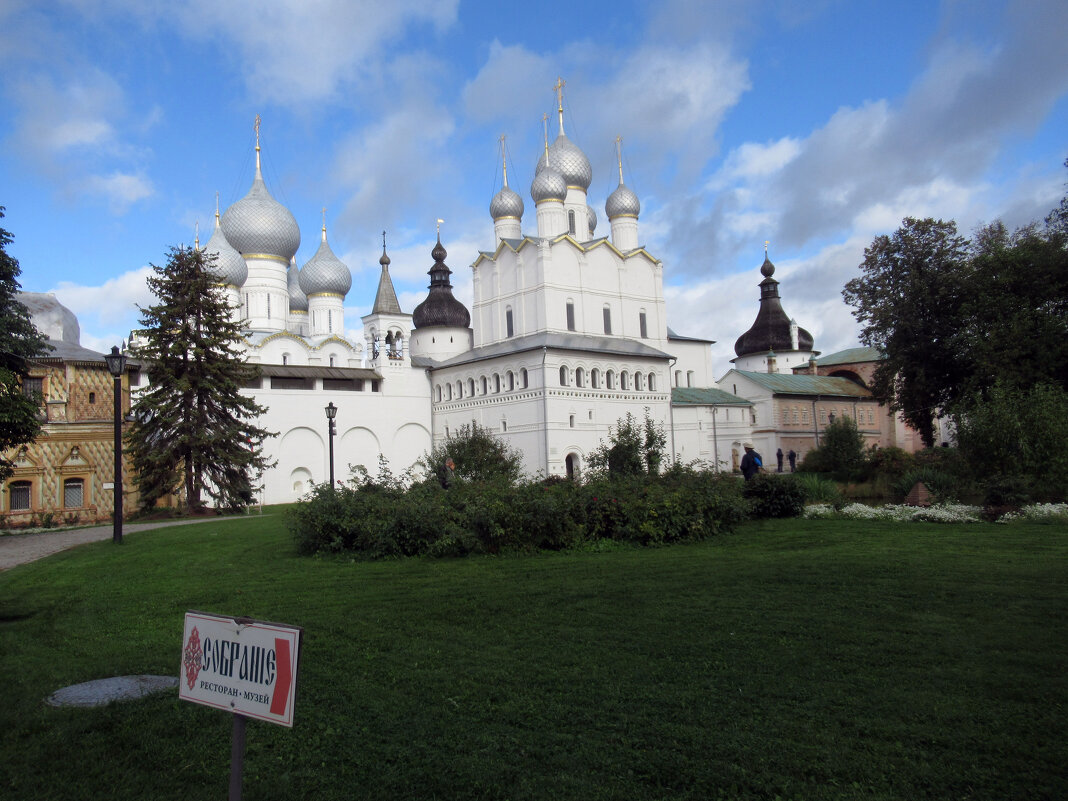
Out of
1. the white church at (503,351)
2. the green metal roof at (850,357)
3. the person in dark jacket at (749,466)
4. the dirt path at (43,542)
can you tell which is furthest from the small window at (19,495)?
the green metal roof at (850,357)

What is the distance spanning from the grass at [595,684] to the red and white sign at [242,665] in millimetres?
1181

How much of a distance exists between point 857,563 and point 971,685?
13.3 feet

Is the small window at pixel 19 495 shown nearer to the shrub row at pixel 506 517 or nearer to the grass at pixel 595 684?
the shrub row at pixel 506 517

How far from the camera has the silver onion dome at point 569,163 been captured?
139ft

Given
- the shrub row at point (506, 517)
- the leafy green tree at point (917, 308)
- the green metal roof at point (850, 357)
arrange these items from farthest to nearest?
1. the green metal roof at point (850, 357)
2. the leafy green tree at point (917, 308)
3. the shrub row at point (506, 517)

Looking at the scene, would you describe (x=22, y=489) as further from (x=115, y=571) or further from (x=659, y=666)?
(x=659, y=666)

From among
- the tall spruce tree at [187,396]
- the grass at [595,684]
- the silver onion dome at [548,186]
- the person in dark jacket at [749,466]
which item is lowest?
the grass at [595,684]

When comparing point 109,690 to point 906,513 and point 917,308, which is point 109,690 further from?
point 917,308

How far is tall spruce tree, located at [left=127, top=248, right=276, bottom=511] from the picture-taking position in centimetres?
2342

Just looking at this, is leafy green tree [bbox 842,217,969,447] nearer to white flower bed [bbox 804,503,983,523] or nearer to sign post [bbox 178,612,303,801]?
white flower bed [bbox 804,503,983,523]

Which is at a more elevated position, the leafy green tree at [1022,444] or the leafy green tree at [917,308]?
the leafy green tree at [917,308]

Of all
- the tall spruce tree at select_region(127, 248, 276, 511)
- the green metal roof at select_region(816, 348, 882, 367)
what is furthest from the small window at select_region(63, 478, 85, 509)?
the green metal roof at select_region(816, 348, 882, 367)

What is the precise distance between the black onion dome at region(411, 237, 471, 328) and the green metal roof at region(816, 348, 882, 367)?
29.5 meters

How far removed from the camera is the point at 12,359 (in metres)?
16.5
